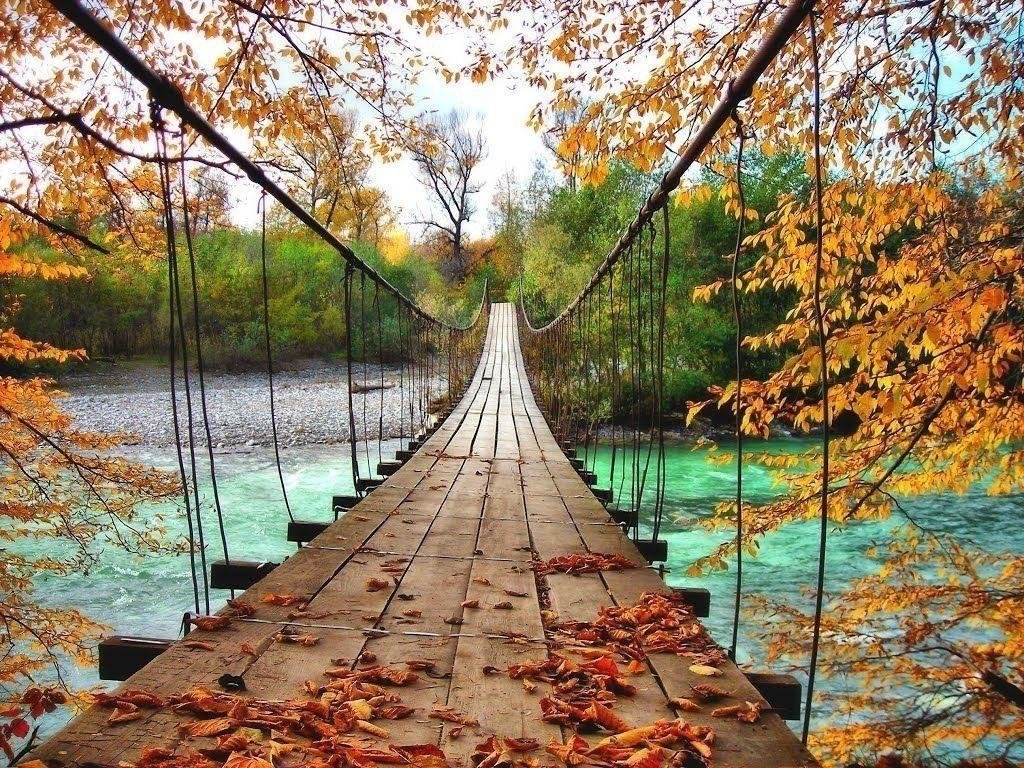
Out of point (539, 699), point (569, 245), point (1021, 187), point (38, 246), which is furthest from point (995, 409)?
point (569, 245)

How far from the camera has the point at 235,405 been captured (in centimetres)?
1371

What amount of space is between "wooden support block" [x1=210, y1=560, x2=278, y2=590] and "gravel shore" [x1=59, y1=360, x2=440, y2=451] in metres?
7.88

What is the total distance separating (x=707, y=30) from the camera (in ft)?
10.1

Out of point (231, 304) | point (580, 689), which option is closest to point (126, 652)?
point (580, 689)

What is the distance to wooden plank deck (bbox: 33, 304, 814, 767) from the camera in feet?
2.99

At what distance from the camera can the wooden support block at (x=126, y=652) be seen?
1.18 metres

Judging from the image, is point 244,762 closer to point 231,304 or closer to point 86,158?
point 86,158

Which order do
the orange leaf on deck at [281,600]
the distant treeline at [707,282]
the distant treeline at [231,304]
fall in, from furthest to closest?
the distant treeline at [231,304] → the distant treeline at [707,282] → the orange leaf on deck at [281,600]

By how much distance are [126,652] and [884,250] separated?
2.95 meters

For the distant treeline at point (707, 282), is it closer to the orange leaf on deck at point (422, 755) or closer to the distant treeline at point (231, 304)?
the distant treeline at point (231, 304)

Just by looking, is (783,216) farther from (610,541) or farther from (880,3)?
(610,541)

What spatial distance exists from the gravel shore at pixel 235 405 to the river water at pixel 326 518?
141cm

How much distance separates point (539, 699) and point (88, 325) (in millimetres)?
17826

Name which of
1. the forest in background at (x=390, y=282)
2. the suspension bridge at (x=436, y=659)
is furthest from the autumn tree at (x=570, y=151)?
the forest in background at (x=390, y=282)
